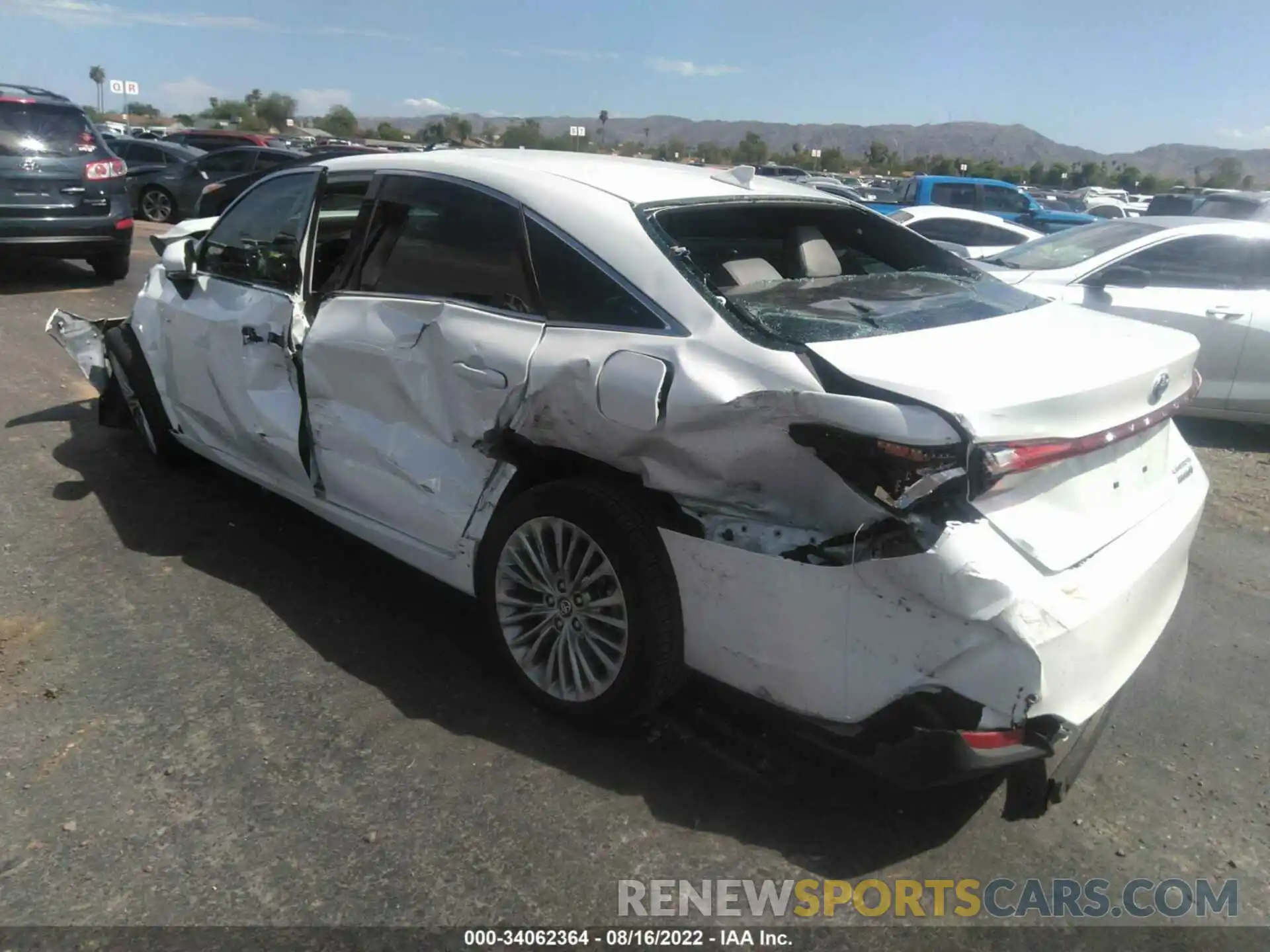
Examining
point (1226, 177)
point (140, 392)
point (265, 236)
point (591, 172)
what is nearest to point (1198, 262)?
point (591, 172)

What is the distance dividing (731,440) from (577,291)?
804mm

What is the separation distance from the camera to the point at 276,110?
70.6m

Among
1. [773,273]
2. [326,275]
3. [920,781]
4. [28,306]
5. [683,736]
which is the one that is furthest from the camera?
[28,306]

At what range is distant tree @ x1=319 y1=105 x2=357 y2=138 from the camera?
5225 centimetres

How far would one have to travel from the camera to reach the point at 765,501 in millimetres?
2596

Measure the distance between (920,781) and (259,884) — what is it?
5.49 ft

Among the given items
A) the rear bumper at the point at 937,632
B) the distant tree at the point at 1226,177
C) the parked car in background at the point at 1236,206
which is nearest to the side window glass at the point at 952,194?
the parked car in background at the point at 1236,206

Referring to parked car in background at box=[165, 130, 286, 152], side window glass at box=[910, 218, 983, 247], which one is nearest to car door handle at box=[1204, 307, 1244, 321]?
side window glass at box=[910, 218, 983, 247]

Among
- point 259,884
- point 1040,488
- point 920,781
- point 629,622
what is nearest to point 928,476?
point 1040,488

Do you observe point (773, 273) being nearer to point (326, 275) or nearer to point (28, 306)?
point (326, 275)

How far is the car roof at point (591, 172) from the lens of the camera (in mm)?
3312

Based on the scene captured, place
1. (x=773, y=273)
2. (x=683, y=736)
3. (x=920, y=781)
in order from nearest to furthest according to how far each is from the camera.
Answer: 1. (x=920, y=781)
2. (x=683, y=736)
3. (x=773, y=273)

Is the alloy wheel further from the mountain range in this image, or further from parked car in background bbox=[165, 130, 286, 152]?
the mountain range

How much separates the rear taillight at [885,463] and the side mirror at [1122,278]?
212 inches
